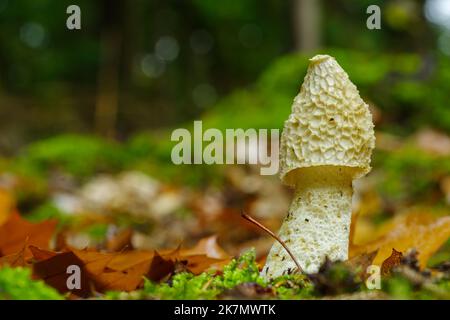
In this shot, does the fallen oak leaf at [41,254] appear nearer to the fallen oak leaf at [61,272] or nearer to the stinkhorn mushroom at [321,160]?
the fallen oak leaf at [61,272]

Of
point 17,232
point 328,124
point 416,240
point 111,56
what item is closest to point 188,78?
point 111,56

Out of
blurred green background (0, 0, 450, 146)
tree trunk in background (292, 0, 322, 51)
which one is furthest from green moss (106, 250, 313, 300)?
tree trunk in background (292, 0, 322, 51)

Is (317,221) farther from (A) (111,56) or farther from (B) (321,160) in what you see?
(A) (111,56)

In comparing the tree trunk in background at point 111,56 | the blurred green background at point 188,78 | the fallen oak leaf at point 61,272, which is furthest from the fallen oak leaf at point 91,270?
the tree trunk in background at point 111,56

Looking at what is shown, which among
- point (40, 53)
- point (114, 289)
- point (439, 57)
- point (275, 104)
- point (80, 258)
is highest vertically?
point (40, 53)

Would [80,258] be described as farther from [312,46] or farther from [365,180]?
[312,46]

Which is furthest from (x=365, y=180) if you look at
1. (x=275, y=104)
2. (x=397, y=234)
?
(x=397, y=234)
